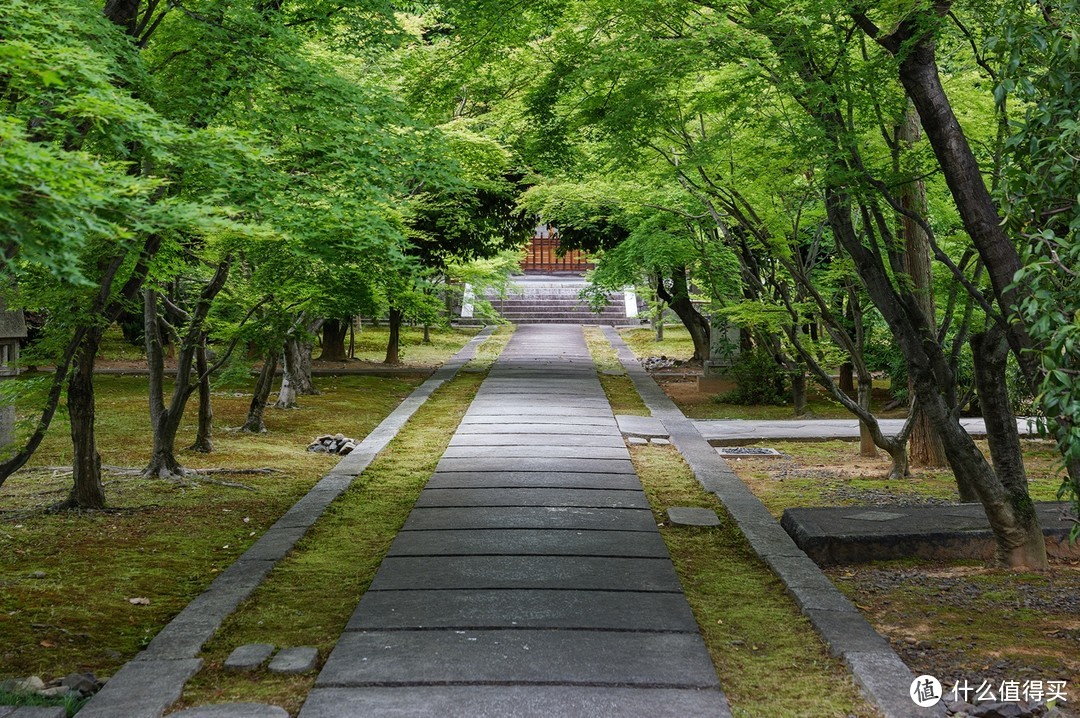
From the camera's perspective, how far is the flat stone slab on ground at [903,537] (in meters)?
7.44

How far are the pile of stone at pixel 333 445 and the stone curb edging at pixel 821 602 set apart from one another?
12.8 ft

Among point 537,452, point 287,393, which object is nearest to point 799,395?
point 537,452

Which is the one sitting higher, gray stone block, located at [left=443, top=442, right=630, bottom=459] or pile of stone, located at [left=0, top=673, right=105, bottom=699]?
gray stone block, located at [left=443, top=442, right=630, bottom=459]

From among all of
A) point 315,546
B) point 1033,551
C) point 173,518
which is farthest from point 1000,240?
point 173,518

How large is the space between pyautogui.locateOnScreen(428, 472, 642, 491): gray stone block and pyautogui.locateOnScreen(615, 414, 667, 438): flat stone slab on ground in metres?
3.08

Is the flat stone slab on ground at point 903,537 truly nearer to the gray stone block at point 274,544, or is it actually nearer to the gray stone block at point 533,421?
the gray stone block at point 274,544

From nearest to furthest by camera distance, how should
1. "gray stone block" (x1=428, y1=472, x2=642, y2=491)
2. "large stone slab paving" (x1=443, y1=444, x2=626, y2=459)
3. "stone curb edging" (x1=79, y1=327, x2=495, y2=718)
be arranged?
1. "stone curb edging" (x1=79, y1=327, x2=495, y2=718)
2. "gray stone block" (x1=428, y1=472, x2=642, y2=491)
3. "large stone slab paving" (x1=443, y1=444, x2=626, y2=459)

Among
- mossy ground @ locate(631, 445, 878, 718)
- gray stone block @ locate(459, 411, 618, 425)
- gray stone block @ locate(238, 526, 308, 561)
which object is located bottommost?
mossy ground @ locate(631, 445, 878, 718)

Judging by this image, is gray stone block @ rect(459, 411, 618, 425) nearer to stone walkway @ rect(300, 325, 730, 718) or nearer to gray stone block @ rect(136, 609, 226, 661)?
stone walkway @ rect(300, 325, 730, 718)

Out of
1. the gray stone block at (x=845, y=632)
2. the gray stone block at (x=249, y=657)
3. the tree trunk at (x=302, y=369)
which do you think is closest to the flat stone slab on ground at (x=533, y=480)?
the gray stone block at (x=845, y=632)

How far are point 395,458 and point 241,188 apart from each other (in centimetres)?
575

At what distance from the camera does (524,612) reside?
19.2ft

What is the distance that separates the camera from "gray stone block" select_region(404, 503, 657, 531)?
812 centimetres

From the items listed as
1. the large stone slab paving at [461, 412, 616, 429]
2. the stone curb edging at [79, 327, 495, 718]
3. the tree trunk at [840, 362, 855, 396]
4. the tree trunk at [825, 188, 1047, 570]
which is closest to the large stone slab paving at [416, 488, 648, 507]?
the stone curb edging at [79, 327, 495, 718]
